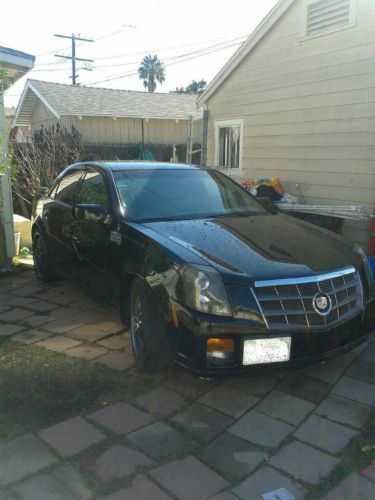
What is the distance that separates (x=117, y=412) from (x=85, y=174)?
2790mm

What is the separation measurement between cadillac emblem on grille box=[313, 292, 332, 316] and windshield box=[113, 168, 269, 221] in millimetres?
1391

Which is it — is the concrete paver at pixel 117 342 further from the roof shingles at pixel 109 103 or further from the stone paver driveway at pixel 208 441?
the roof shingles at pixel 109 103

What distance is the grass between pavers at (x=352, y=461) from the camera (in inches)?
88.6

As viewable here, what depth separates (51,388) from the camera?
320 cm

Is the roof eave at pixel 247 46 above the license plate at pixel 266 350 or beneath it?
above

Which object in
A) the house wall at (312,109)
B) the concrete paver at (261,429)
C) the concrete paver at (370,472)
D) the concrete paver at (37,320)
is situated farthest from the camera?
the house wall at (312,109)

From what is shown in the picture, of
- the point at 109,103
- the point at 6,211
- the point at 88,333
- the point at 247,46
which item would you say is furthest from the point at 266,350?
the point at 109,103

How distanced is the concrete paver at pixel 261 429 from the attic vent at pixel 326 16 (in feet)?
22.5

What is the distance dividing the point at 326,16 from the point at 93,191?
5691mm

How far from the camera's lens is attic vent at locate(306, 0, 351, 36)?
24.6 ft

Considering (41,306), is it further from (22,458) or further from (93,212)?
(22,458)

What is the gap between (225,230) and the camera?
3.59 meters

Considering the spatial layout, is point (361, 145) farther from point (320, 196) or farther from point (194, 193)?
point (194, 193)

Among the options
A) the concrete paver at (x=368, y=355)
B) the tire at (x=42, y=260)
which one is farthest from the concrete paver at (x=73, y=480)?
the tire at (x=42, y=260)
